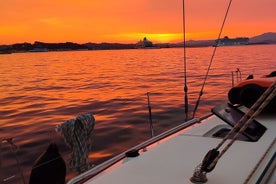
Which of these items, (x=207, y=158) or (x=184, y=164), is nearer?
(x=207, y=158)

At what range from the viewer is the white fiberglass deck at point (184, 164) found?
271 cm

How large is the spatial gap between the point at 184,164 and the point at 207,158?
0.53 m

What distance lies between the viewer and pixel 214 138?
3727mm

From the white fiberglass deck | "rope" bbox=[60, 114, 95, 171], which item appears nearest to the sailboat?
the white fiberglass deck

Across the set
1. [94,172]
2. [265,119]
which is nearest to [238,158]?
[94,172]

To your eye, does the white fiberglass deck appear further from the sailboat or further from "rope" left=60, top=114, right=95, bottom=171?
A: "rope" left=60, top=114, right=95, bottom=171

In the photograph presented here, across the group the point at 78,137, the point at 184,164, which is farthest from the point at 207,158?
the point at 78,137

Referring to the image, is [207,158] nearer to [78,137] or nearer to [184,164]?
[184,164]

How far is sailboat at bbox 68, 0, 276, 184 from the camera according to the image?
100 inches

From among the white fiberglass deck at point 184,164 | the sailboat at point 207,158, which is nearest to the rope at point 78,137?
the sailboat at point 207,158

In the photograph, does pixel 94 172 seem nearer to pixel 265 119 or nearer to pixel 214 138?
pixel 214 138

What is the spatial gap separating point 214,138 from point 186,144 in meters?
0.37

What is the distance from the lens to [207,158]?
98.3 inches

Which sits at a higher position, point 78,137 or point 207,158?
point 207,158
